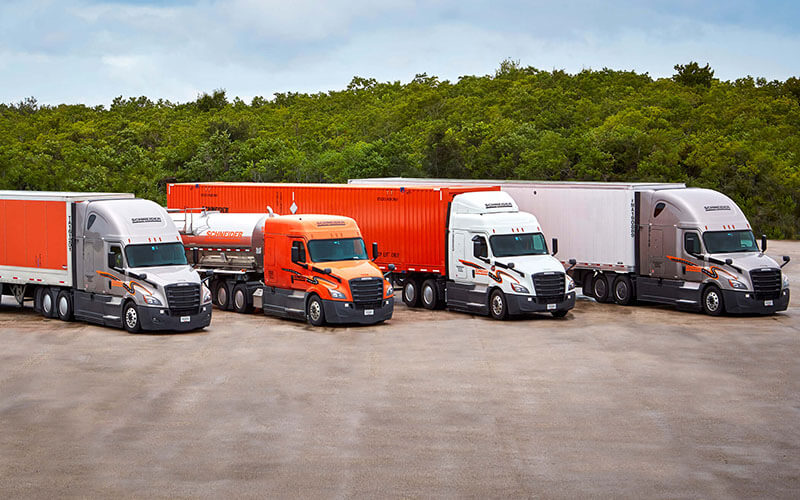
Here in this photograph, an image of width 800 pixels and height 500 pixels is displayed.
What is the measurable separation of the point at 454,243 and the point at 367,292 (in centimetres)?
412

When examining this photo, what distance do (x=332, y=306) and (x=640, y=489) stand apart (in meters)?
16.2

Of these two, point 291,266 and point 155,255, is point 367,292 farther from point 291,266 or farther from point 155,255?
point 155,255

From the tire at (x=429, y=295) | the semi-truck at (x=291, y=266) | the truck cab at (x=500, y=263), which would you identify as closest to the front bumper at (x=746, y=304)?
the truck cab at (x=500, y=263)

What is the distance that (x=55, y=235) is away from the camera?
29.5 metres

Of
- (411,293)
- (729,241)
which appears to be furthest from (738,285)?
(411,293)

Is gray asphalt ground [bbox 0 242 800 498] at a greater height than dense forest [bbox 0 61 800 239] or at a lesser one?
lesser

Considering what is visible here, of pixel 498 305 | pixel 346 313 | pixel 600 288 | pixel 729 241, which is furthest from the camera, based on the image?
pixel 600 288

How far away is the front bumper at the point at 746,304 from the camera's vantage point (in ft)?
102

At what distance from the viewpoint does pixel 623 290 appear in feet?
112

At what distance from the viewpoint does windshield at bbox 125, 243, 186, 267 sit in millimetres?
28109

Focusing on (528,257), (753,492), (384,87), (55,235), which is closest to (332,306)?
(528,257)

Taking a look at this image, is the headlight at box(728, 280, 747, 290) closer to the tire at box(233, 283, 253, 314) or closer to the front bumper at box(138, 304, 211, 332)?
the tire at box(233, 283, 253, 314)

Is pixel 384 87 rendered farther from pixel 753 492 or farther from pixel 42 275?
pixel 753 492

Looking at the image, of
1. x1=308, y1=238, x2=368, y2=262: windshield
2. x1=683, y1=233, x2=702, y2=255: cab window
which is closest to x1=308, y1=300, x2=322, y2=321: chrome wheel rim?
x1=308, y1=238, x2=368, y2=262: windshield
